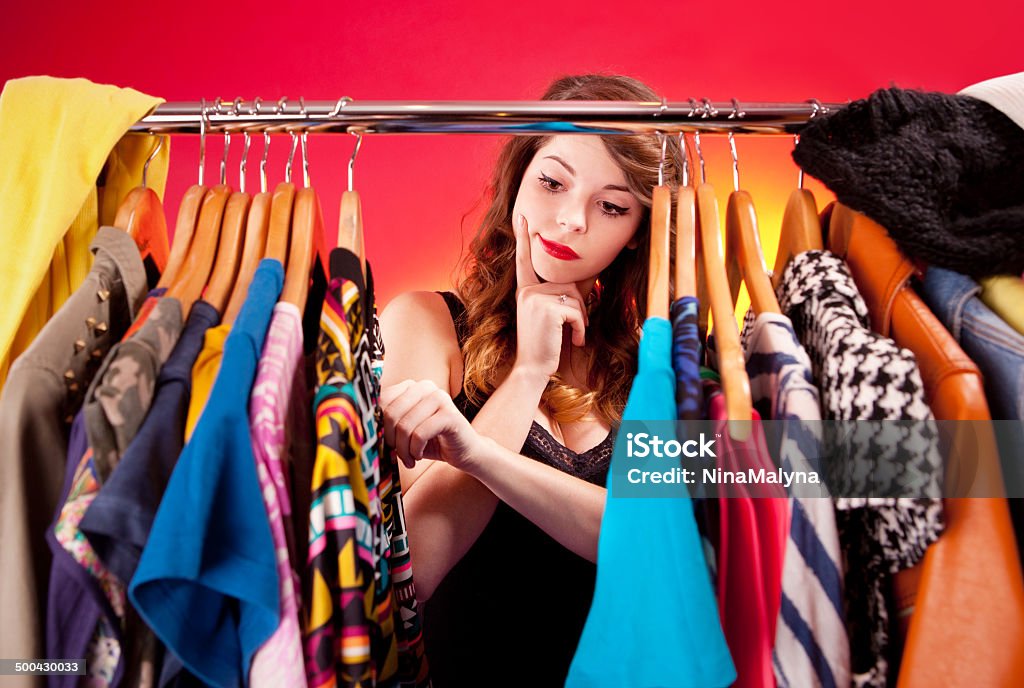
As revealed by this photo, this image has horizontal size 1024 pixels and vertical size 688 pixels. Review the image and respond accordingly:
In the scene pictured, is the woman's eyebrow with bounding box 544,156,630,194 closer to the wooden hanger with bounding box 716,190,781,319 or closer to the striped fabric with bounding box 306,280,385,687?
the wooden hanger with bounding box 716,190,781,319

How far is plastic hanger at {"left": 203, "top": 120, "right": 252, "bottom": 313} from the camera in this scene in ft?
2.69

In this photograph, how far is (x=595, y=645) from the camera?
0.71 meters

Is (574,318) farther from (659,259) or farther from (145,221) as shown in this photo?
(145,221)

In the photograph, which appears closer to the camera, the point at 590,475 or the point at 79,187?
the point at 79,187

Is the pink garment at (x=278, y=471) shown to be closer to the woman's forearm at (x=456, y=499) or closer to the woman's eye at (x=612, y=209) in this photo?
the woman's forearm at (x=456, y=499)

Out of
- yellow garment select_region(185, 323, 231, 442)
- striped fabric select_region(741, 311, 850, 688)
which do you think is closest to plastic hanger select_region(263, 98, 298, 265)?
yellow garment select_region(185, 323, 231, 442)

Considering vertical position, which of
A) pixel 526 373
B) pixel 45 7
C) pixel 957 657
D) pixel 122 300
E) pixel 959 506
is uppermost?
pixel 45 7

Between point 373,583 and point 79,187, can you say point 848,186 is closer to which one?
point 373,583

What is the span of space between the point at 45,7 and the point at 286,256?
1.89 meters

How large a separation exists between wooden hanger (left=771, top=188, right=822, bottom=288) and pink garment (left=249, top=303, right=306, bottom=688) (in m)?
0.55

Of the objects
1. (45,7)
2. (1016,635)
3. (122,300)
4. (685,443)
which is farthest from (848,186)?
(45,7)

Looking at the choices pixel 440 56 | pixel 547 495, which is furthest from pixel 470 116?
pixel 440 56

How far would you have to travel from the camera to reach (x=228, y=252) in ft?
2.81

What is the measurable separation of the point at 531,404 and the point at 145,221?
0.56 m
